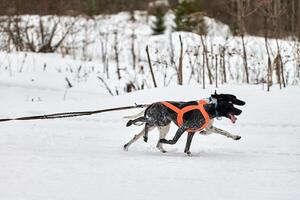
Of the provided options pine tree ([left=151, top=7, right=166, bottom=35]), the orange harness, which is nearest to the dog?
the orange harness

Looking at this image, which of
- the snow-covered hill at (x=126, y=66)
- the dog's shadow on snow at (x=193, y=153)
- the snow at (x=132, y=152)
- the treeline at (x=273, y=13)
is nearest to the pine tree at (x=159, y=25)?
the snow-covered hill at (x=126, y=66)

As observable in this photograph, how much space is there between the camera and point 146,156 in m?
5.48

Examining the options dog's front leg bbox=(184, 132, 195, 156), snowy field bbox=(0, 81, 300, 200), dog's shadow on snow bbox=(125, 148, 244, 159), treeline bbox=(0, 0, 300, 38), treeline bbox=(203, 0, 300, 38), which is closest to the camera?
snowy field bbox=(0, 81, 300, 200)

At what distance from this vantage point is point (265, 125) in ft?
23.7

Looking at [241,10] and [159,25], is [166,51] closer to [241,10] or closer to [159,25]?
[241,10]

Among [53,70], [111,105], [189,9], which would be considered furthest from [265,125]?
[189,9]

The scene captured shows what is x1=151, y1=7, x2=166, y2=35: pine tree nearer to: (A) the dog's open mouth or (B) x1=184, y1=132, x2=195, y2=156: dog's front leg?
(B) x1=184, y1=132, x2=195, y2=156: dog's front leg

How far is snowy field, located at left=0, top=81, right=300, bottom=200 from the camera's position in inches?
162

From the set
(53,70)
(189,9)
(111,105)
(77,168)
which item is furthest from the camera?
(189,9)

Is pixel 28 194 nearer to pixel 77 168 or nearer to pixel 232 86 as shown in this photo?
pixel 77 168

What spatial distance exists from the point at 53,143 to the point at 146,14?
25.4 m

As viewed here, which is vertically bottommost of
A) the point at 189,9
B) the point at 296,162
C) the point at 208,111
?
the point at 296,162

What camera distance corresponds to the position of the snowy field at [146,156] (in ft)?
13.5

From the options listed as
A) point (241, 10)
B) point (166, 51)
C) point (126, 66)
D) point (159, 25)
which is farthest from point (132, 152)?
point (159, 25)
